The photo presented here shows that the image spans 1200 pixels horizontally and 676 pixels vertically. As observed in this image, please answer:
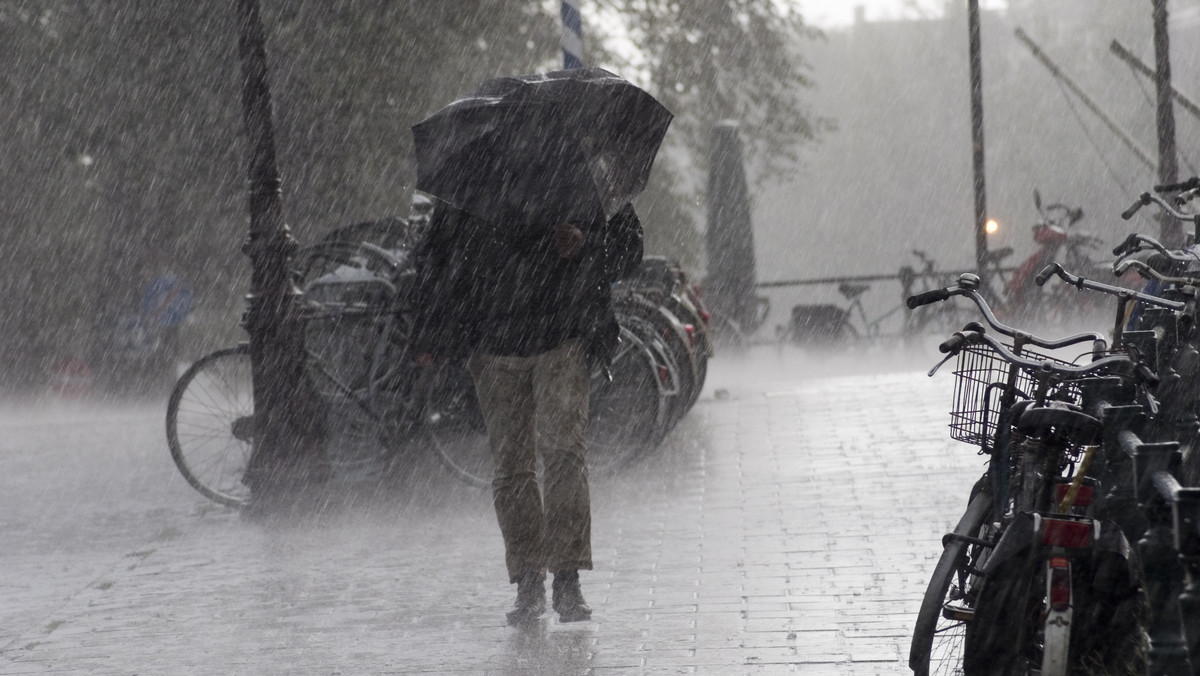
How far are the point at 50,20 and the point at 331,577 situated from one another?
1217 cm

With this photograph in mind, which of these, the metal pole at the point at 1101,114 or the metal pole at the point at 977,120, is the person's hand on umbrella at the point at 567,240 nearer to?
the metal pole at the point at 977,120

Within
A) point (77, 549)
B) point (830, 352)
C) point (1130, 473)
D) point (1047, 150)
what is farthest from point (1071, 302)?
point (1047, 150)

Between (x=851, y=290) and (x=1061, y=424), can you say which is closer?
(x=1061, y=424)

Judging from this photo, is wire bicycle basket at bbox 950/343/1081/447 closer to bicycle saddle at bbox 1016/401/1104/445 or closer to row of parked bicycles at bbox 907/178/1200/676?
row of parked bicycles at bbox 907/178/1200/676

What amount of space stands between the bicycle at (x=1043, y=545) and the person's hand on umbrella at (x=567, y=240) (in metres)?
2.09

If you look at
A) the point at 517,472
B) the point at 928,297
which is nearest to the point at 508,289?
the point at 517,472

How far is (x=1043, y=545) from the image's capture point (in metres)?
3.78

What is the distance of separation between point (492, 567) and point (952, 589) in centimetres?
311

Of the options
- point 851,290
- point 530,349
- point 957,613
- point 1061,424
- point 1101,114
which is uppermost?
point 1101,114

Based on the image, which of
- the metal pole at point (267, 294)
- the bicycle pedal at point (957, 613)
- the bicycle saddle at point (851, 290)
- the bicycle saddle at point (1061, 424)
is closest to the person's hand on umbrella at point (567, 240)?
the bicycle pedal at point (957, 613)

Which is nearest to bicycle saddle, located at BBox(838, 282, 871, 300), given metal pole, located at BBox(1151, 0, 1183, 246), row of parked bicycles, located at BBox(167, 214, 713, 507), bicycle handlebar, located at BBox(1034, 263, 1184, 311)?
metal pole, located at BBox(1151, 0, 1183, 246)

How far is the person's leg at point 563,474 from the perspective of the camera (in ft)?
19.7

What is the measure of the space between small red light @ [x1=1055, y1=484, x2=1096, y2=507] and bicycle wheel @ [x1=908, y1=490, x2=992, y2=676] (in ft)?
1.26

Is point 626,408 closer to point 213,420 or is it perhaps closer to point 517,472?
point 213,420
